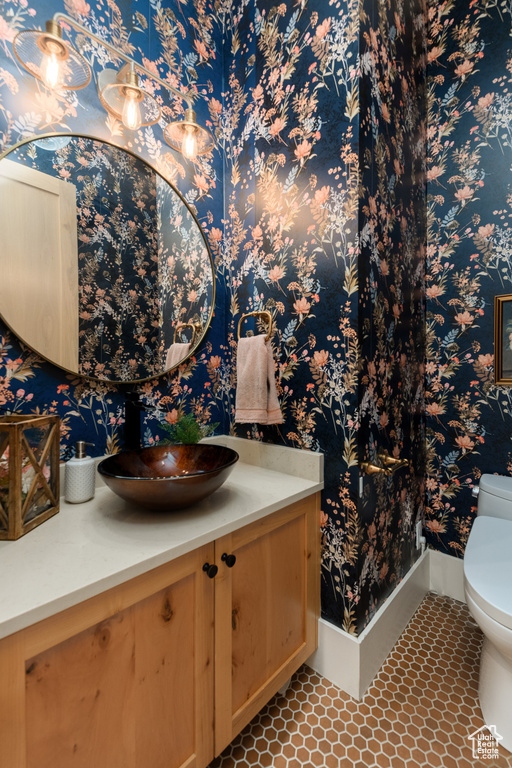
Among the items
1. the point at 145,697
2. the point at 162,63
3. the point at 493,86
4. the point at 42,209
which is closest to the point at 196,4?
the point at 162,63

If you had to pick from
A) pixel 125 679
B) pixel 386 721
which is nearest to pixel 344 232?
pixel 125 679

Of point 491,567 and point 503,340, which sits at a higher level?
point 503,340

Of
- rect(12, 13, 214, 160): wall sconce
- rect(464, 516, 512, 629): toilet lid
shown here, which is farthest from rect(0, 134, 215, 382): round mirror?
rect(464, 516, 512, 629): toilet lid

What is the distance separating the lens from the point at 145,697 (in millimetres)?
798

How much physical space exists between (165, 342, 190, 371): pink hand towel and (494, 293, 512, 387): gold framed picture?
1.39 m

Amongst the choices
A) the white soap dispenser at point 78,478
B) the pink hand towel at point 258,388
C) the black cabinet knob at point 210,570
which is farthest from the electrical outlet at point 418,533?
the white soap dispenser at point 78,478

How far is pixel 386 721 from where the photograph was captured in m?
1.19

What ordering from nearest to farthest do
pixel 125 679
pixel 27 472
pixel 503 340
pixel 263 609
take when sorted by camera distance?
pixel 125 679 → pixel 27 472 → pixel 263 609 → pixel 503 340

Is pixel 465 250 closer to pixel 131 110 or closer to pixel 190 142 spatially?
pixel 190 142

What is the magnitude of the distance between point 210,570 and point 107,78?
155 cm

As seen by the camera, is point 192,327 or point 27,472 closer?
point 27,472

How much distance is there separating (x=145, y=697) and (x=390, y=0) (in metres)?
2.46

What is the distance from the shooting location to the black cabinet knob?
91cm

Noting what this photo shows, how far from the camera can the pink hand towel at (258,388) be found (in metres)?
1.38
